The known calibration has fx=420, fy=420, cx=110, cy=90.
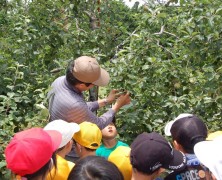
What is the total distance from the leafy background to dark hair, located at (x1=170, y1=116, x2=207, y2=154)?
0.87 metres

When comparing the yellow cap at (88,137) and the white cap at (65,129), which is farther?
the yellow cap at (88,137)

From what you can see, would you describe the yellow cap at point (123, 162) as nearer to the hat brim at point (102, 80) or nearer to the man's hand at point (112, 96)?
the hat brim at point (102, 80)

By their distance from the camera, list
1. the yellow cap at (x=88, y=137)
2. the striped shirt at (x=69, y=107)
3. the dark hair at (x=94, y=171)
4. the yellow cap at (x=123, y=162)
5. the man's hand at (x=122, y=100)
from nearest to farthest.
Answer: the dark hair at (x=94, y=171)
the yellow cap at (x=123, y=162)
the yellow cap at (x=88, y=137)
the striped shirt at (x=69, y=107)
the man's hand at (x=122, y=100)

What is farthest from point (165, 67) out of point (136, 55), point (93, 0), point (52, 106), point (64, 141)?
point (93, 0)

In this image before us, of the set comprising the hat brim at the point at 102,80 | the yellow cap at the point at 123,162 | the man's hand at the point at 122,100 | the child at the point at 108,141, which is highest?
the hat brim at the point at 102,80

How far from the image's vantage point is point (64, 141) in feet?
7.56

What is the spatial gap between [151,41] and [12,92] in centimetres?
130

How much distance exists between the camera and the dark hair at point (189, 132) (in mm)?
2244

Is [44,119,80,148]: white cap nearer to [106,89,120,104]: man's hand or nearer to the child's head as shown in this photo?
the child's head

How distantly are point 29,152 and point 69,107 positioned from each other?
2.73 ft

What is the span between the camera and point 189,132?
7.41 ft

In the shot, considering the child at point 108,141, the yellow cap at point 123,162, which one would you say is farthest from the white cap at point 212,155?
the child at point 108,141

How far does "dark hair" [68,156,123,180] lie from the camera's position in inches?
66.3

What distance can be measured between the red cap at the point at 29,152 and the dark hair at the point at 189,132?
74 centimetres
